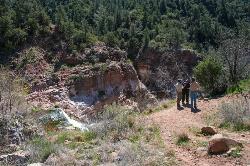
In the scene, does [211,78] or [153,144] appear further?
[211,78]

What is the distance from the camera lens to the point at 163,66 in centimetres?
5203

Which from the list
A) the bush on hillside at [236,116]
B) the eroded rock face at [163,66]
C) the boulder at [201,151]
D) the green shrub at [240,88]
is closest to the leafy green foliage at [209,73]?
the green shrub at [240,88]

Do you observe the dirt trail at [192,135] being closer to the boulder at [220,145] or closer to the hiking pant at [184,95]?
the boulder at [220,145]

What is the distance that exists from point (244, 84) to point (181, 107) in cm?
460

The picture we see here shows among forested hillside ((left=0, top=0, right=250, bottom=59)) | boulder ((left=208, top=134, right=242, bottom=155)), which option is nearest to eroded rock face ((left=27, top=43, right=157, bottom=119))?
forested hillside ((left=0, top=0, right=250, bottom=59))

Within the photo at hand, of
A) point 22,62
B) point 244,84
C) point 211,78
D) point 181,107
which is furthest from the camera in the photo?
point 22,62

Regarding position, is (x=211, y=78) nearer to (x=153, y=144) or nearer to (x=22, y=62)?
(x=153, y=144)

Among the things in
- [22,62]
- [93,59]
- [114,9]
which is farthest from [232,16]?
[22,62]

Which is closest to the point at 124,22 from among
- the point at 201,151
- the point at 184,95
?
the point at 184,95

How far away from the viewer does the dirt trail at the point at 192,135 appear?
29.6 feet

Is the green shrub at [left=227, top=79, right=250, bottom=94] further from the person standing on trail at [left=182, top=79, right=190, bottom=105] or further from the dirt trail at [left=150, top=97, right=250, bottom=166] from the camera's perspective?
the person standing on trail at [left=182, top=79, right=190, bottom=105]

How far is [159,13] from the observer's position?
64.4 meters

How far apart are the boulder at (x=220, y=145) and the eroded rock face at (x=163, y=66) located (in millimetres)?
39315

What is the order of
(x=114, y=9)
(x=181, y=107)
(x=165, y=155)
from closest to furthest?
(x=165, y=155)
(x=181, y=107)
(x=114, y=9)
